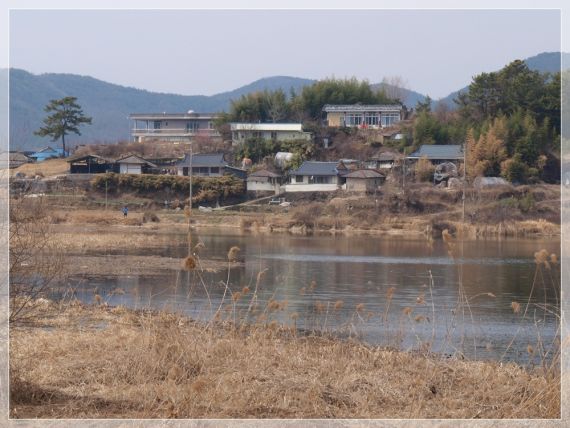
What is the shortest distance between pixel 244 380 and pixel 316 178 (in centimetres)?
2974

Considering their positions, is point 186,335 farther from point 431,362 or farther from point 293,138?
point 293,138

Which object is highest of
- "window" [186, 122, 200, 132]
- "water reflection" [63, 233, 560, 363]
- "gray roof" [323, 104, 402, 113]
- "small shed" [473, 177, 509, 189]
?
"gray roof" [323, 104, 402, 113]

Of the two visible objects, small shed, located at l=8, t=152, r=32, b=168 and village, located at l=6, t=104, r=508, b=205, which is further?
village, located at l=6, t=104, r=508, b=205

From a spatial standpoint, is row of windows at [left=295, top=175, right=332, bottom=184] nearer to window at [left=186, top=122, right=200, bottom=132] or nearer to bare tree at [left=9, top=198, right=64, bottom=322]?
window at [left=186, top=122, right=200, bottom=132]

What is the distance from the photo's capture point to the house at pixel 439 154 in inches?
1395

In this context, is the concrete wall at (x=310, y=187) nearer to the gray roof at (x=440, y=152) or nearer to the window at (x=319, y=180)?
the window at (x=319, y=180)

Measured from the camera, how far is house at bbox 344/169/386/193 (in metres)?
33.4

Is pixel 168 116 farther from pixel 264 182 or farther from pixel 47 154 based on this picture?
pixel 264 182

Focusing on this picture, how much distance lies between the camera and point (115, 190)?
32969 mm

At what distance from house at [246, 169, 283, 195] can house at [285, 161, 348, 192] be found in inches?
24.7

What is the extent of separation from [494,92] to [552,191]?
691cm

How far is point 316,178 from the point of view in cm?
3425

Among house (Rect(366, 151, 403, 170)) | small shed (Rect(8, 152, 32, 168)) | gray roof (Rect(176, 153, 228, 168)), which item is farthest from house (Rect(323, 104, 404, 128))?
small shed (Rect(8, 152, 32, 168))

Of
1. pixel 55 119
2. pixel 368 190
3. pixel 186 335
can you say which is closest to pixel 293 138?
pixel 368 190
